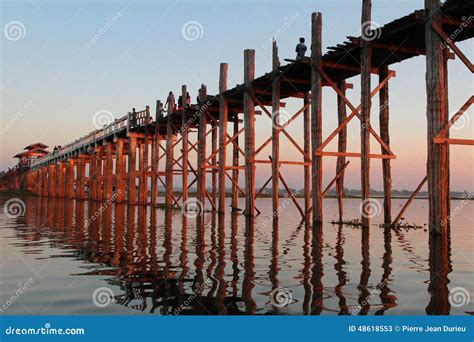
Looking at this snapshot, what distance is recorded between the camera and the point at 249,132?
64.0 feet

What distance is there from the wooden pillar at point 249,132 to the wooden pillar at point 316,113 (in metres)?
4.02

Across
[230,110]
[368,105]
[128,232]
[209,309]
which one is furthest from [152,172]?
[209,309]

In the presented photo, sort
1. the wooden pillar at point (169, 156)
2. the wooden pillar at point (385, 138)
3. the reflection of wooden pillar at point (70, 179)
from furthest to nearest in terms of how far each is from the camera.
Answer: the reflection of wooden pillar at point (70, 179), the wooden pillar at point (169, 156), the wooden pillar at point (385, 138)

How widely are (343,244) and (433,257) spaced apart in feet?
7.97

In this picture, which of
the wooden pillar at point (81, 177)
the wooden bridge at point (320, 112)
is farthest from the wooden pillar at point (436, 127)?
the wooden pillar at point (81, 177)

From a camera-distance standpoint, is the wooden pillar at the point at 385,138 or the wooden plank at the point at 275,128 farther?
the wooden plank at the point at 275,128

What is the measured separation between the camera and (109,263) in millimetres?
8266

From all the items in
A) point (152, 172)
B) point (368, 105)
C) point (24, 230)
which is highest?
point (368, 105)

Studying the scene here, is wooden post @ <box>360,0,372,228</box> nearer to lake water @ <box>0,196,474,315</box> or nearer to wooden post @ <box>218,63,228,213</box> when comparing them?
lake water @ <box>0,196,474,315</box>

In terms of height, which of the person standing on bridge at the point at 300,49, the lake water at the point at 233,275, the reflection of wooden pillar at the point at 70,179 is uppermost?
the person standing on bridge at the point at 300,49

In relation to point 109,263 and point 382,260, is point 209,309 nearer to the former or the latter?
point 109,263

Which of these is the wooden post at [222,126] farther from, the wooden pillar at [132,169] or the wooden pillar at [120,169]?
the wooden pillar at [120,169]

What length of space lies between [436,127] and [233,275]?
294 inches

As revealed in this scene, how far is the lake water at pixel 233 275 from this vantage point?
5.31 m
